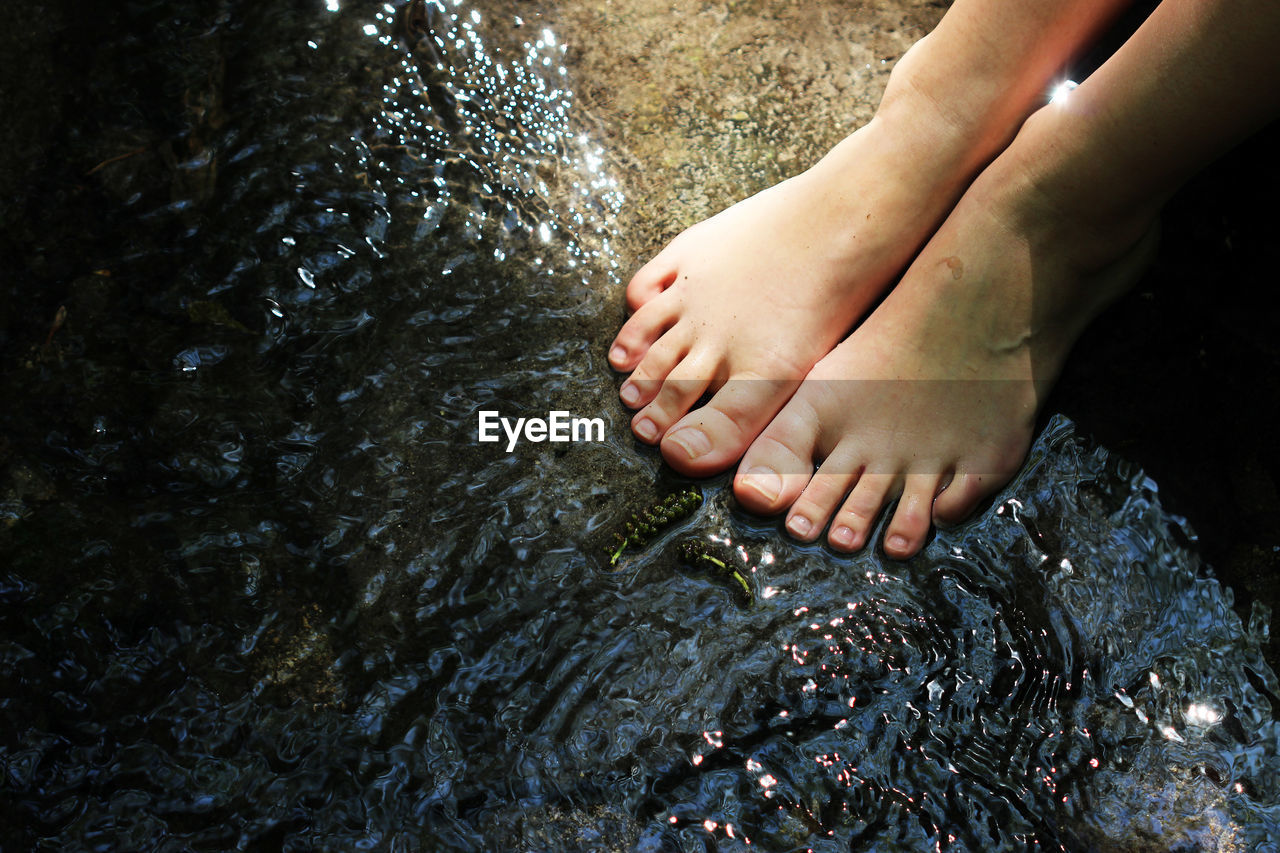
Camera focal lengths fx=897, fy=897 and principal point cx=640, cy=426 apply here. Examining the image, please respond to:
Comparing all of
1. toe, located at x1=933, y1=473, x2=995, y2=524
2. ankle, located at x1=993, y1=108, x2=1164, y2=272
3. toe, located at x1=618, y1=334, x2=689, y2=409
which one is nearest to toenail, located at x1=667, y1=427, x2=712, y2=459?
toe, located at x1=618, y1=334, x2=689, y2=409

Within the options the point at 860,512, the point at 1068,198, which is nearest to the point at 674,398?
the point at 860,512

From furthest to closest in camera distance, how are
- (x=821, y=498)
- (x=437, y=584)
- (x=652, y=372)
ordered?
1. (x=652, y=372)
2. (x=821, y=498)
3. (x=437, y=584)

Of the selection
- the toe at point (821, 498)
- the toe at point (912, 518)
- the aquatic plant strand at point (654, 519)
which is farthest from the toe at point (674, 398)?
the toe at point (912, 518)

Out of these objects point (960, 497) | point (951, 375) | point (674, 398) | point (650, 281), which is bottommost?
point (960, 497)

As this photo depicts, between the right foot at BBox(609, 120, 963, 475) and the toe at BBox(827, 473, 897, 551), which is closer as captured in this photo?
the toe at BBox(827, 473, 897, 551)

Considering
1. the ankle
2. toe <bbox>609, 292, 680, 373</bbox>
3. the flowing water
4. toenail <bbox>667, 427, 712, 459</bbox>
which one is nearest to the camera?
the flowing water

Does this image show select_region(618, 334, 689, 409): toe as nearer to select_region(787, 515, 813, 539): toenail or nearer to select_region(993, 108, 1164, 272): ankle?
select_region(787, 515, 813, 539): toenail

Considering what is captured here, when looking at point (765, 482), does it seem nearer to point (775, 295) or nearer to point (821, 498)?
point (821, 498)

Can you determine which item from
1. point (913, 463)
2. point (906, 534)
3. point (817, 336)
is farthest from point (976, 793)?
point (817, 336)
